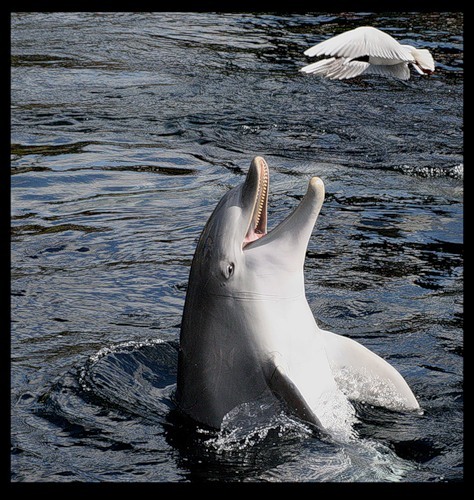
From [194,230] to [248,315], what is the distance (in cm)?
408

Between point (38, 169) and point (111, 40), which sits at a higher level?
point (111, 40)

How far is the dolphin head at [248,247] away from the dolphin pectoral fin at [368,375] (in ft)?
1.80

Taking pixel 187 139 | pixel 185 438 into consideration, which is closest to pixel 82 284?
pixel 185 438

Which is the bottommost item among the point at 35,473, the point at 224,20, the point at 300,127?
the point at 35,473

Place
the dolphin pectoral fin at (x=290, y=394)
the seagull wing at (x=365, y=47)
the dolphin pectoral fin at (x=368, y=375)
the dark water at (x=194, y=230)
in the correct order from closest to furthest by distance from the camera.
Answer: the dolphin pectoral fin at (x=290, y=394), the dark water at (x=194, y=230), the dolphin pectoral fin at (x=368, y=375), the seagull wing at (x=365, y=47)

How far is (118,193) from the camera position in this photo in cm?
1053

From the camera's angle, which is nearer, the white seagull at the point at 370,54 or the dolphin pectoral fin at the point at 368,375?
the dolphin pectoral fin at the point at 368,375

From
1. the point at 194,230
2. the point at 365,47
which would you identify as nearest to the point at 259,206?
the point at 194,230

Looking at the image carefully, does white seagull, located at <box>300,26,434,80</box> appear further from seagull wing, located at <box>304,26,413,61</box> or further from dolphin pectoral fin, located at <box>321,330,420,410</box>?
dolphin pectoral fin, located at <box>321,330,420,410</box>

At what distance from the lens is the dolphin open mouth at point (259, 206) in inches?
209

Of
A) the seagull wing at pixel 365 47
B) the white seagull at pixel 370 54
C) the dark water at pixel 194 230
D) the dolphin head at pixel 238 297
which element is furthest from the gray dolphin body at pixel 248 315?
the seagull wing at pixel 365 47

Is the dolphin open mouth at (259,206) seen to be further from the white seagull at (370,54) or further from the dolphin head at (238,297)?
the white seagull at (370,54)
